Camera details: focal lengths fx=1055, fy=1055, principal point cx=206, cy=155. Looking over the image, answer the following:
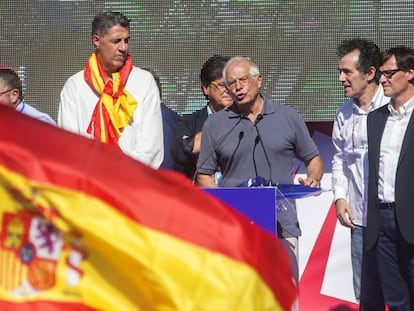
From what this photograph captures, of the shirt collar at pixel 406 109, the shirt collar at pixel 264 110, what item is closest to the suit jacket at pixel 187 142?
the shirt collar at pixel 264 110

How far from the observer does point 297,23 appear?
9570mm

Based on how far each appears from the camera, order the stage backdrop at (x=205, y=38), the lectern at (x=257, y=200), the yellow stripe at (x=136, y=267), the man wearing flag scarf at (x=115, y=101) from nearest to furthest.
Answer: the yellow stripe at (x=136, y=267) < the lectern at (x=257, y=200) < the man wearing flag scarf at (x=115, y=101) < the stage backdrop at (x=205, y=38)

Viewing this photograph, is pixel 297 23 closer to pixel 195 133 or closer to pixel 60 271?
pixel 195 133

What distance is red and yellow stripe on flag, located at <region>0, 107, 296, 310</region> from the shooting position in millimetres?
3168

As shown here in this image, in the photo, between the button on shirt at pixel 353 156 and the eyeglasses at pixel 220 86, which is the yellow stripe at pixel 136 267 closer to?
the button on shirt at pixel 353 156

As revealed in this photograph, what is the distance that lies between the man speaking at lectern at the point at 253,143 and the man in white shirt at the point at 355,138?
0.57 meters

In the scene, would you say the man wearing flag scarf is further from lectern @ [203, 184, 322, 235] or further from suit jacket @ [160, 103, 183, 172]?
suit jacket @ [160, 103, 183, 172]

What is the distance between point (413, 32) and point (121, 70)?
319cm

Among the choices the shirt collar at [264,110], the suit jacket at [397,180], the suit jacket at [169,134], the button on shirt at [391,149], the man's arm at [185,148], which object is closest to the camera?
the suit jacket at [397,180]

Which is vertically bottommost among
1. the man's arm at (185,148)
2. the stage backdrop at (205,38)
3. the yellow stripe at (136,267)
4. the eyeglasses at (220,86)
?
the yellow stripe at (136,267)

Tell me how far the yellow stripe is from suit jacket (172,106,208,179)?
476cm

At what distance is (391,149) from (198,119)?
1.81m

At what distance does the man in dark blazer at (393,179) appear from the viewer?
697 cm

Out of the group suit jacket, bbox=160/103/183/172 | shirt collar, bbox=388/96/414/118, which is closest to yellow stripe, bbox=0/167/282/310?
shirt collar, bbox=388/96/414/118
